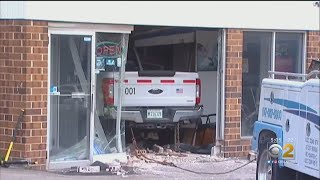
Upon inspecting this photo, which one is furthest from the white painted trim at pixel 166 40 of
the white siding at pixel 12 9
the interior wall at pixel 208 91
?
the white siding at pixel 12 9

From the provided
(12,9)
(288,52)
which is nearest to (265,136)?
(12,9)

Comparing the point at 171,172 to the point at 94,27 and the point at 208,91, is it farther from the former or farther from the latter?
the point at 208,91

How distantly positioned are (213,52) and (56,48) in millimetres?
4182

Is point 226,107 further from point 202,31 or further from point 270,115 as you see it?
point 270,115

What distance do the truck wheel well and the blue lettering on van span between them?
0.22m

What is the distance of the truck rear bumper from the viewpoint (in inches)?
502

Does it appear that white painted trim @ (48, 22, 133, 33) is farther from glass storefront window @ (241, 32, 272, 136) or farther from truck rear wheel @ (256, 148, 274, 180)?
truck rear wheel @ (256, 148, 274, 180)

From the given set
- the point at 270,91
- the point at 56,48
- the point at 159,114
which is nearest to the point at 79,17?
the point at 56,48

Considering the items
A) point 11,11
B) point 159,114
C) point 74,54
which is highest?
point 11,11

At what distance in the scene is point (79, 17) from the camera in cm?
1107

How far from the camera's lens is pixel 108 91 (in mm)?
12078

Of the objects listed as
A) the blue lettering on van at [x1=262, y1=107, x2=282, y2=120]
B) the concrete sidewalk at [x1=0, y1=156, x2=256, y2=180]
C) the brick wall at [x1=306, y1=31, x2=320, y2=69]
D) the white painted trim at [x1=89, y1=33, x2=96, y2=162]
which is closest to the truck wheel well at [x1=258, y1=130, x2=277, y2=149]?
the blue lettering on van at [x1=262, y1=107, x2=282, y2=120]

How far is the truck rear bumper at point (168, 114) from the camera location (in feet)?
41.9

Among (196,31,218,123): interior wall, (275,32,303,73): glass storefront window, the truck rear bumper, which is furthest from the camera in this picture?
(196,31,218,123): interior wall
